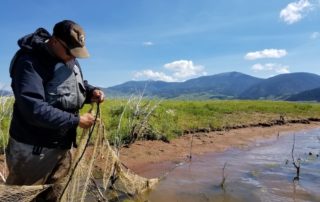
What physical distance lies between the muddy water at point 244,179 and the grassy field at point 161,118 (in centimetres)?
185

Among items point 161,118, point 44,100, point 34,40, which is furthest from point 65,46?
point 161,118

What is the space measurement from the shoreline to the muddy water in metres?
0.52

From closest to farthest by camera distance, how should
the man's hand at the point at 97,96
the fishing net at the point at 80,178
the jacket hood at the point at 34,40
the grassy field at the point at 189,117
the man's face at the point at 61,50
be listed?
the jacket hood at the point at 34,40 < the man's face at the point at 61,50 < the fishing net at the point at 80,178 < the man's hand at the point at 97,96 < the grassy field at the point at 189,117

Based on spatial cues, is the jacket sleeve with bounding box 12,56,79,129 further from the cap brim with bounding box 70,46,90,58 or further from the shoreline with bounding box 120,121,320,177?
the shoreline with bounding box 120,121,320,177

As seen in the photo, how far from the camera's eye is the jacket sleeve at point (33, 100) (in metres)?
4.43

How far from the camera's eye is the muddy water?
30.5 ft

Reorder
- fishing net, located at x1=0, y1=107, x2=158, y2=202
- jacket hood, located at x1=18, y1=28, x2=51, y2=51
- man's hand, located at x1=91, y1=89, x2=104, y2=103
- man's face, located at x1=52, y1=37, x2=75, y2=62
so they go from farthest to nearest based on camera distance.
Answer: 1. man's hand, located at x1=91, y1=89, x2=104, y2=103
2. fishing net, located at x1=0, y1=107, x2=158, y2=202
3. man's face, located at x1=52, y1=37, x2=75, y2=62
4. jacket hood, located at x1=18, y1=28, x2=51, y2=51

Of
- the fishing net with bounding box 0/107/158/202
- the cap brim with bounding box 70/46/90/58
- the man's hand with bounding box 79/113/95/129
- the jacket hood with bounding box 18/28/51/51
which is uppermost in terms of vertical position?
the jacket hood with bounding box 18/28/51/51

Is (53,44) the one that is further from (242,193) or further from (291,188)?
(291,188)

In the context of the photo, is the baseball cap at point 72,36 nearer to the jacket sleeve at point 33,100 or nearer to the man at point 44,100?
the man at point 44,100

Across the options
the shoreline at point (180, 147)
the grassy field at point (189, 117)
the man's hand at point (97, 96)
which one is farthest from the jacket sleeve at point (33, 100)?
the grassy field at point (189, 117)

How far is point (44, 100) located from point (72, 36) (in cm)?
76

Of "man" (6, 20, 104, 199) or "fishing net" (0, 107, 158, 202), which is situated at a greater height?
"man" (6, 20, 104, 199)

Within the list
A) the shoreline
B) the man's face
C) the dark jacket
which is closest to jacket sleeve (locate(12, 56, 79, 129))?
the dark jacket
